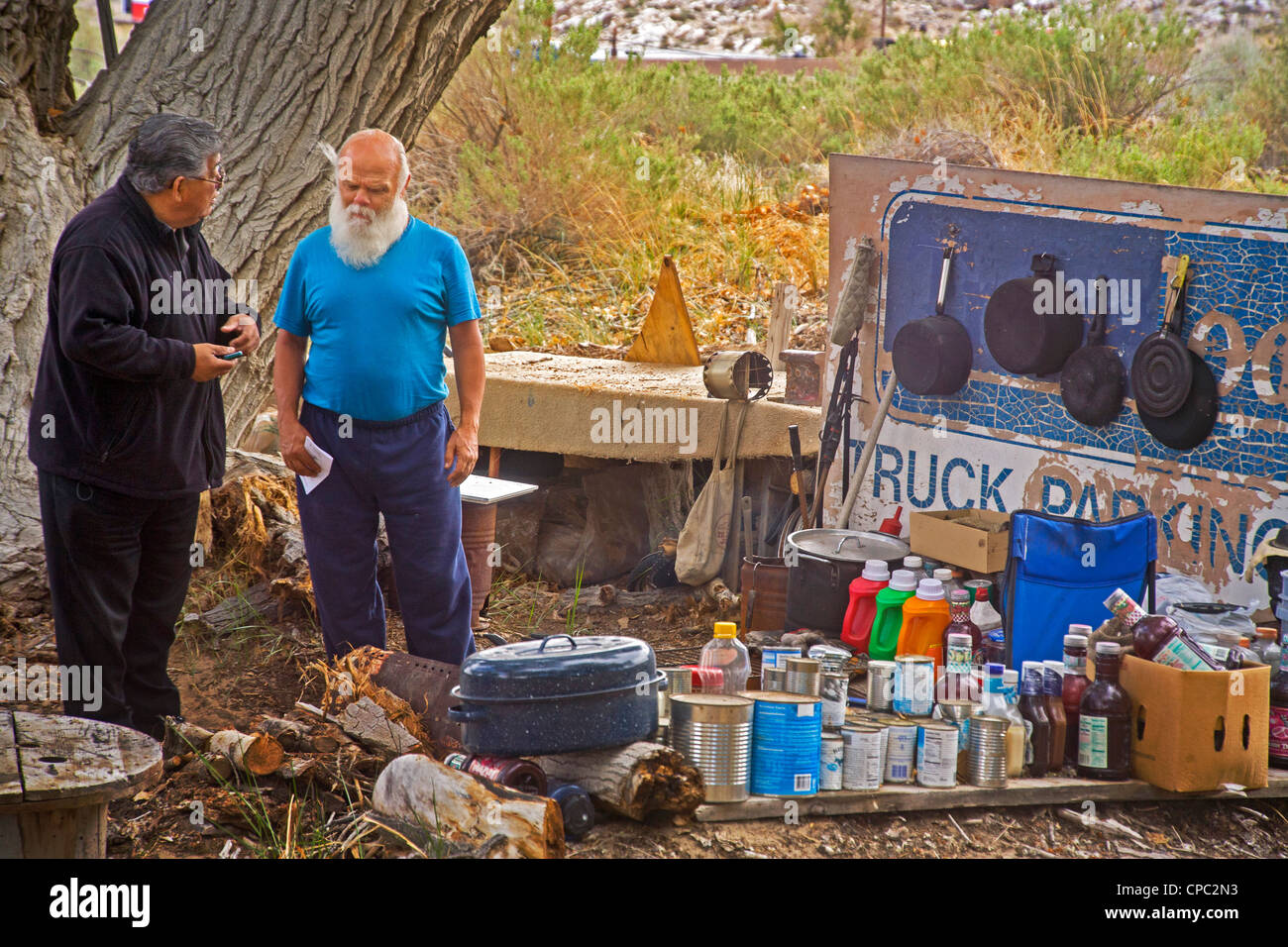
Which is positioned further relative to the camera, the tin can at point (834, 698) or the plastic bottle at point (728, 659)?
the plastic bottle at point (728, 659)

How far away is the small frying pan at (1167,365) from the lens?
482cm

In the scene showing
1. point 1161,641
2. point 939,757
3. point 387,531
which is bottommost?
point 939,757

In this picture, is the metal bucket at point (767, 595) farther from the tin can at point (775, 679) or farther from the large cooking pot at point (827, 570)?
the tin can at point (775, 679)

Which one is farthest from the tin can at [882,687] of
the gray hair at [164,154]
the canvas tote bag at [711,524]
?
the gray hair at [164,154]

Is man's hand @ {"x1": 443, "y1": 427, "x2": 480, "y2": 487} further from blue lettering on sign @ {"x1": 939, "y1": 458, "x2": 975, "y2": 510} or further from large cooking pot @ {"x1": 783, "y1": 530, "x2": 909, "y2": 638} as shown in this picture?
blue lettering on sign @ {"x1": 939, "y1": 458, "x2": 975, "y2": 510}

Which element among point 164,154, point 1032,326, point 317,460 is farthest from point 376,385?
point 1032,326

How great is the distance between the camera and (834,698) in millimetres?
3791

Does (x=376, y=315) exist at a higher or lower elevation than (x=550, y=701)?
higher

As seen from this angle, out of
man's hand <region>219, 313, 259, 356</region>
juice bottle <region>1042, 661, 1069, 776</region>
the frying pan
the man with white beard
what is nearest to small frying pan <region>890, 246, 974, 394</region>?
the frying pan

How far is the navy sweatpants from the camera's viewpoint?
4219 millimetres

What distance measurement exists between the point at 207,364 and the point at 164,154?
637 mm

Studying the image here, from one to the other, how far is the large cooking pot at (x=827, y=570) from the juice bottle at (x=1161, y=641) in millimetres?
1323

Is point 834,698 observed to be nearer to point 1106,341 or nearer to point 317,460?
point 317,460

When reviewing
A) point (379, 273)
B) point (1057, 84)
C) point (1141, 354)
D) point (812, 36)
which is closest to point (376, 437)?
point (379, 273)
